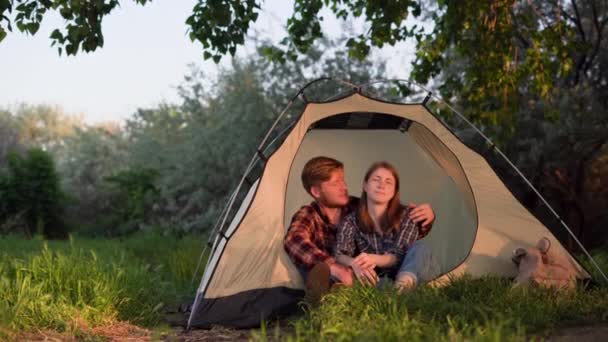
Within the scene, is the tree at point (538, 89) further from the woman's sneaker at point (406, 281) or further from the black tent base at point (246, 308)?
the black tent base at point (246, 308)

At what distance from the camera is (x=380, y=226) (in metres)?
5.61

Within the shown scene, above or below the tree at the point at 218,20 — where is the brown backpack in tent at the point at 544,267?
below

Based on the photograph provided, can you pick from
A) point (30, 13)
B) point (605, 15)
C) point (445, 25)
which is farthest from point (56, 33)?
point (605, 15)

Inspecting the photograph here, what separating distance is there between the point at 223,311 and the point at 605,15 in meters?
7.39

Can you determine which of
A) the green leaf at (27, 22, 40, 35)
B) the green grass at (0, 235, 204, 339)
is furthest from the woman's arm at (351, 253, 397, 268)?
the green leaf at (27, 22, 40, 35)

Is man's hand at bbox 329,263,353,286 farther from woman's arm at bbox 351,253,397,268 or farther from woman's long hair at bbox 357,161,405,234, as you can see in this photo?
woman's long hair at bbox 357,161,405,234

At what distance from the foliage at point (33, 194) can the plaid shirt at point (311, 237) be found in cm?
948

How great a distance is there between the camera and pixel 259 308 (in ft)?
17.4

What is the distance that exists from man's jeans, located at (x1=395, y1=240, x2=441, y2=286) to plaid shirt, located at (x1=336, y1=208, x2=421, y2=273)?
7 centimetres

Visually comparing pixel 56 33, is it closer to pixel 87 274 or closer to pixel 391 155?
pixel 87 274

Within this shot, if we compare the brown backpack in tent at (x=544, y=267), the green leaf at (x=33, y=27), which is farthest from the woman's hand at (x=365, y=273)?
the green leaf at (x=33, y=27)

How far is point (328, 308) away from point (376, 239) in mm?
1308

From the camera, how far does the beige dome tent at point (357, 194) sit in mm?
5340

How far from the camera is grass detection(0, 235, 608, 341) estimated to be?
3.90 meters
